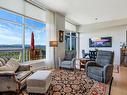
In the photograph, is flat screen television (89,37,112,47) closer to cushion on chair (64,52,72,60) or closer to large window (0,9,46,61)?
cushion on chair (64,52,72,60)

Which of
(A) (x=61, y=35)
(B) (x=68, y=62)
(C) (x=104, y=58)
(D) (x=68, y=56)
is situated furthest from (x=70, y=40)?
(C) (x=104, y=58)

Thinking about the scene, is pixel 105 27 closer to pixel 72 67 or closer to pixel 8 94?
pixel 72 67

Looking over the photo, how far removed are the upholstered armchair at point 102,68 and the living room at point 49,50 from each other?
0.03 m

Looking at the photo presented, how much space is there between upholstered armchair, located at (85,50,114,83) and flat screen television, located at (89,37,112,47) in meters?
3.87

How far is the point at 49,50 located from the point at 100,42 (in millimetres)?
4290

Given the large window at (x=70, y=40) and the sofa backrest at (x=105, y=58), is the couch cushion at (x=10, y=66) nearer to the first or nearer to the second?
the sofa backrest at (x=105, y=58)

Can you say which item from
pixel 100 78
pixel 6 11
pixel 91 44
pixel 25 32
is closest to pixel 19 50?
pixel 25 32

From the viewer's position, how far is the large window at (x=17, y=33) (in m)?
4.24

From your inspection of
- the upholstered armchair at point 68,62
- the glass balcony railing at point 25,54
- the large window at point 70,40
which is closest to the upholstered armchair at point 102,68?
the upholstered armchair at point 68,62

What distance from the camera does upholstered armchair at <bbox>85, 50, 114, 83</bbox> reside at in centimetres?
391

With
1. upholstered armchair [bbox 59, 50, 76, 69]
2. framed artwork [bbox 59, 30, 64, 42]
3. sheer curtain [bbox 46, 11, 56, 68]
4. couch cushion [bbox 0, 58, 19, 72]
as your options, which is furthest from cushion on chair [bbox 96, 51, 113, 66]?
couch cushion [bbox 0, 58, 19, 72]

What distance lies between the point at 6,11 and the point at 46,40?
2.30 m

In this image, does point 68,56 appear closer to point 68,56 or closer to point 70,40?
point 68,56

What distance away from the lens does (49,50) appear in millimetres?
5973
